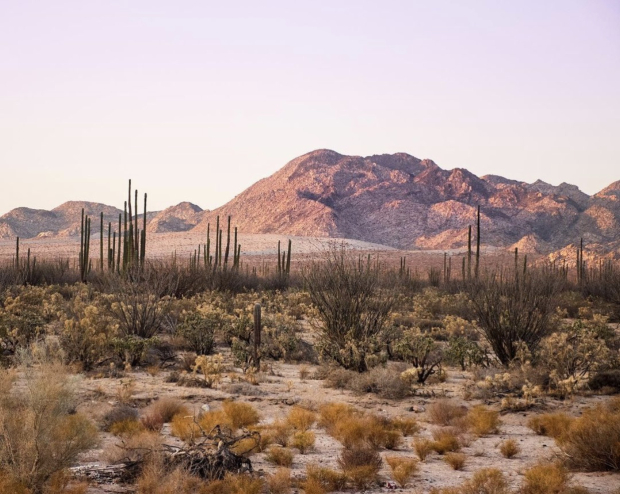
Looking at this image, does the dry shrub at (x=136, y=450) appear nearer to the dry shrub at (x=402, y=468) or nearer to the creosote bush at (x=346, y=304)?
the dry shrub at (x=402, y=468)

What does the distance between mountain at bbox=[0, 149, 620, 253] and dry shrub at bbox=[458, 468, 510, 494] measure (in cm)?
9392

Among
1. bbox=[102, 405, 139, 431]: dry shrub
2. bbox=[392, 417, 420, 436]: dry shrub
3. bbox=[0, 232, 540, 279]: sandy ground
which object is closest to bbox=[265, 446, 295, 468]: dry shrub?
bbox=[392, 417, 420, 436]: dry shrub

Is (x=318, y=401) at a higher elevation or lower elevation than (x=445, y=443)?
lower

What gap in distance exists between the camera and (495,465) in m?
8.38

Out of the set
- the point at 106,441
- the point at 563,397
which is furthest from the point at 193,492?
the point at 563,397

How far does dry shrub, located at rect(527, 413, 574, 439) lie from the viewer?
9620 mm

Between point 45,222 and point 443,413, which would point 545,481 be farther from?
point 45,222

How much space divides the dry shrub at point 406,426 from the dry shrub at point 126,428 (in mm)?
3423

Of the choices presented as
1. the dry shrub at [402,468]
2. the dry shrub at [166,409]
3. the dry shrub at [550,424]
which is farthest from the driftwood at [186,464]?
the dry shrub at [550,424]

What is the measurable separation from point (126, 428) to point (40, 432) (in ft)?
8.30

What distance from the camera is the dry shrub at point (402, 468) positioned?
761 centimetres

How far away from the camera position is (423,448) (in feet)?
28.4

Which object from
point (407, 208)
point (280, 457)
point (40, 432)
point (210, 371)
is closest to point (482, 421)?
point (280, 457)

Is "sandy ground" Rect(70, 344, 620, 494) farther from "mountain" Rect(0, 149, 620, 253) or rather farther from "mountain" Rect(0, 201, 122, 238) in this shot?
"mountain" Rect(0, 201, 122, 238)
